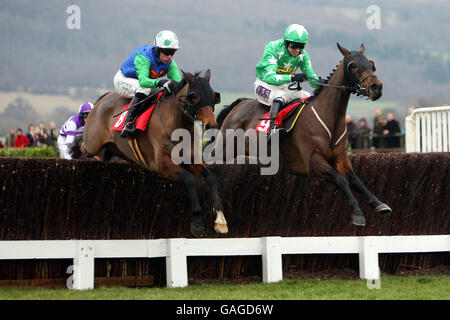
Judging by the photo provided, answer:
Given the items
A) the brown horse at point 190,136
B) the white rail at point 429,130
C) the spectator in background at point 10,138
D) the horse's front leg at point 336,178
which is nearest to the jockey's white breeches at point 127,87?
the brown horse at point 190,136

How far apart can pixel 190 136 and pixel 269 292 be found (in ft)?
5.36

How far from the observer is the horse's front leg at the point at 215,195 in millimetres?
6840

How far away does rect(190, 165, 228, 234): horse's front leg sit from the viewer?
6840mm

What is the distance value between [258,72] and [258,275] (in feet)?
7.56

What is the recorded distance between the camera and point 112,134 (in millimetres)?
8445

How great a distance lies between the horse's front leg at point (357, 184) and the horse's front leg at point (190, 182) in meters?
1.47

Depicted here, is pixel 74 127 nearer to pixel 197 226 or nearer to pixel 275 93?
pixel 275 93

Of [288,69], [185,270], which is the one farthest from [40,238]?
[288,69]

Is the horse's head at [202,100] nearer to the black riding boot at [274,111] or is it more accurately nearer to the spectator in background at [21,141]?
the black riding boot at [274,111]

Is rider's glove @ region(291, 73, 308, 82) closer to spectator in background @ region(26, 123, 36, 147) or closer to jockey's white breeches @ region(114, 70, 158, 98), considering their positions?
jockey's white breeches @ region(114, 70, 158, 98)

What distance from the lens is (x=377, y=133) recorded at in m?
18.1

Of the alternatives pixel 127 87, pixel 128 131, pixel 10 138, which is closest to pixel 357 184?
pixel 128 131
